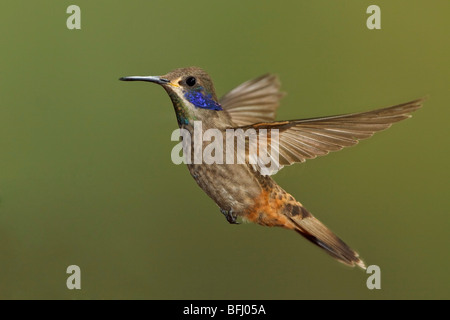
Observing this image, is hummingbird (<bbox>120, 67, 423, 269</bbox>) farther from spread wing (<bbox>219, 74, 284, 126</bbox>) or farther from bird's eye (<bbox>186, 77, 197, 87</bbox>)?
spread wing (<bbox>219, 74, 284, 126</bbox>)

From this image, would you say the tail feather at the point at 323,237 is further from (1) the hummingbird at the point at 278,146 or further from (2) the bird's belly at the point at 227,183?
(2) the bird's belly at the point at 227,183

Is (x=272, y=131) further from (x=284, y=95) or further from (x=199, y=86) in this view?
(x=284, y=95)

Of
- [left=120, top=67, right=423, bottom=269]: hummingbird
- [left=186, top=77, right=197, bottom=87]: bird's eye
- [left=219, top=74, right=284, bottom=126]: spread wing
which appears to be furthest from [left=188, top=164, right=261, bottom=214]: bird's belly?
[left=219, top=74, right=284, bottom=126]: spread wing

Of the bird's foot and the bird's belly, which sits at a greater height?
the bird's belly

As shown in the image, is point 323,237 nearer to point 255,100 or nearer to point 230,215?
point 230,215

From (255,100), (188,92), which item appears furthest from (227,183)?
(255,100)
